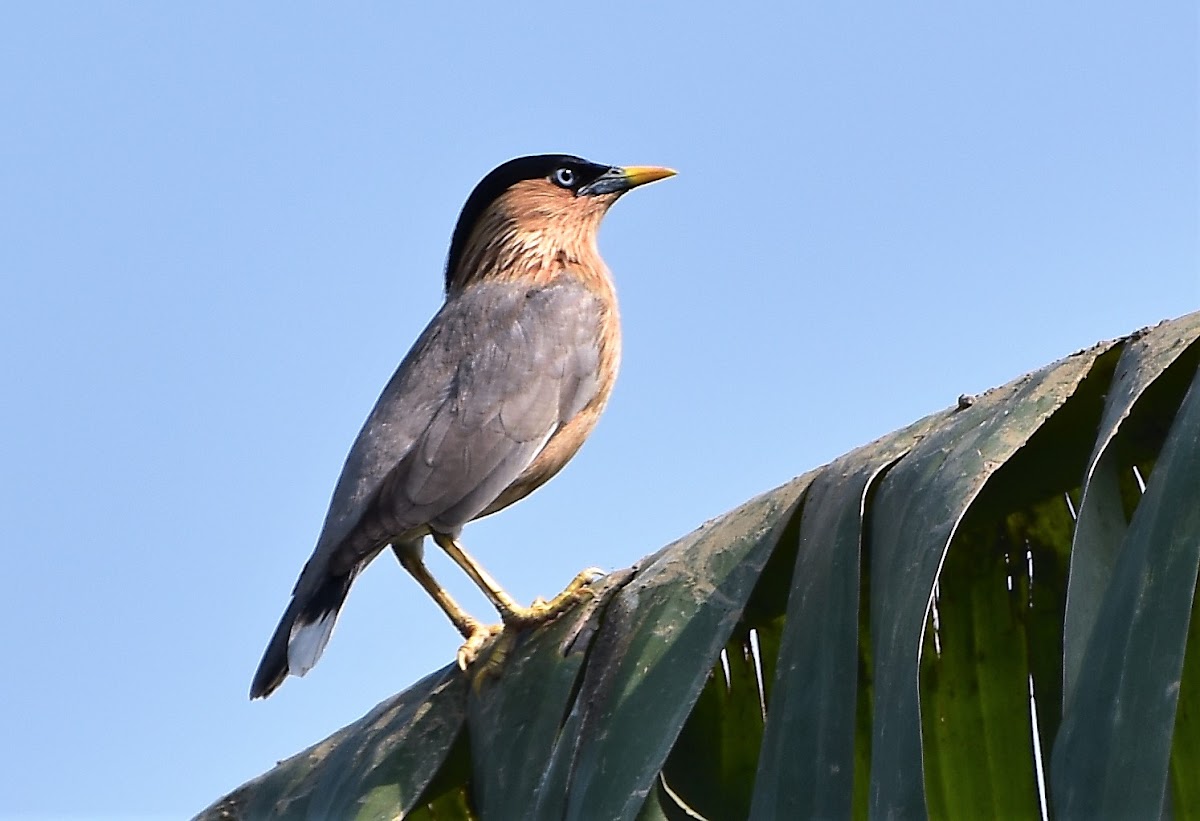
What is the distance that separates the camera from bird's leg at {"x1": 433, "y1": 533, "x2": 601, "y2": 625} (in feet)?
12.5

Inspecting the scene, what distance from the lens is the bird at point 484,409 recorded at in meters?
4.48

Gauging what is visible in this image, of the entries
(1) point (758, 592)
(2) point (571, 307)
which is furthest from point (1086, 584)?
(2) point (571, 307)

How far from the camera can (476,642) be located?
3.96m

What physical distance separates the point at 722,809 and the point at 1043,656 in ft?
2.12

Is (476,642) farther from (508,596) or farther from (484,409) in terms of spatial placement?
(484,409)

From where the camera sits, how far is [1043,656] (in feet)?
9.07

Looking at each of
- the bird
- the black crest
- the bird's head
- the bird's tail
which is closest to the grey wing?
the bird

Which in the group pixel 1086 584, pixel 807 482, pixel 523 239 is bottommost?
pixel 1086 584

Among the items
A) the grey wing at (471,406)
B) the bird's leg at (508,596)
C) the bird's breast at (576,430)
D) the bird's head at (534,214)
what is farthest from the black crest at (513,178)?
the bird's leg at (508,596)

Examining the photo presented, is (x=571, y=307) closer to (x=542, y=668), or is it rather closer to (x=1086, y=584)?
(x=542, y=668)

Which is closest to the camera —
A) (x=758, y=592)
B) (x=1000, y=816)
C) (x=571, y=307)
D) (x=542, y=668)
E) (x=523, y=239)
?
(x=1000, y=816)

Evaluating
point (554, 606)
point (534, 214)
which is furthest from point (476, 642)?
point (534, 214)

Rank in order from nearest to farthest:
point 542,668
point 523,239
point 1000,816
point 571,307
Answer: point 1000,816 → point 542,668 → point 571,307 → point 523,239

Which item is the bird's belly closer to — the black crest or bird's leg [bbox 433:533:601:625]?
bird's leg [bbox 433:533:601:625]
